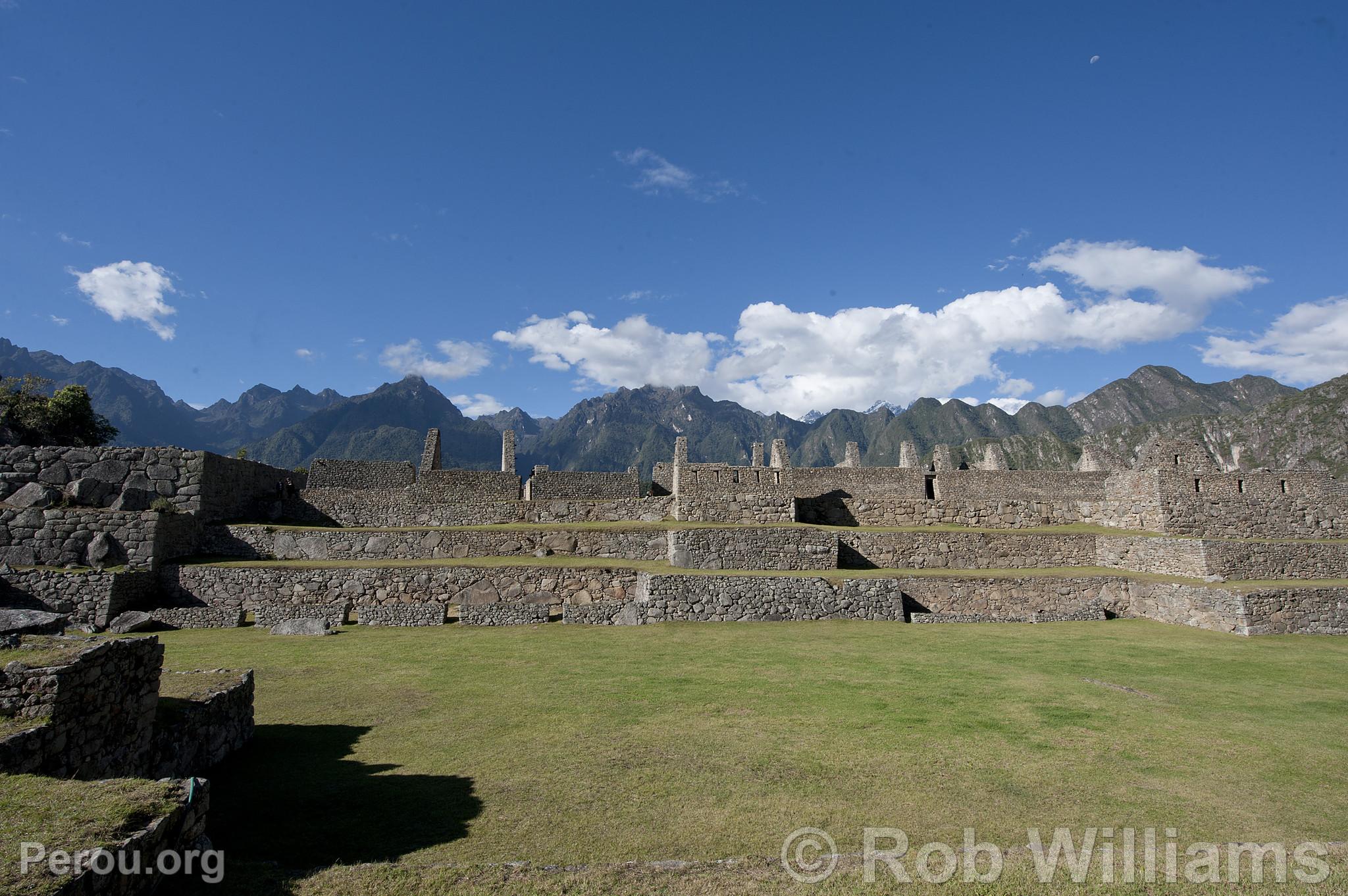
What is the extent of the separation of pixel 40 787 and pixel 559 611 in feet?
40.9

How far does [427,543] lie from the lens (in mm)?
18703

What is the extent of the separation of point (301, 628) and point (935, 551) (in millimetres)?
17481

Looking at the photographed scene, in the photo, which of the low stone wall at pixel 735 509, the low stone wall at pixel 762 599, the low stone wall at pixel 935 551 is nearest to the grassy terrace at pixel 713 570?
the low stone wall at pixel 762 599

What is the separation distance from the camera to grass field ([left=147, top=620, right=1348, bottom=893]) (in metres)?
5.03

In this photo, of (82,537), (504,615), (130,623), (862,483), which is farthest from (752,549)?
(82,537)

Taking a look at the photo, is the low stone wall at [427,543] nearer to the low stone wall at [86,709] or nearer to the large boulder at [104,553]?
the large boulder at [104,553]

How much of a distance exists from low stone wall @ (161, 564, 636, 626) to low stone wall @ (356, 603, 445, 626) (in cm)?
69

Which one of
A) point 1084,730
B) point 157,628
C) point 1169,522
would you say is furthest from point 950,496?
point 157,628

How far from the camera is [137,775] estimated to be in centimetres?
589

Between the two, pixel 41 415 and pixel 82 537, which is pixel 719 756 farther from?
pixel 41 415

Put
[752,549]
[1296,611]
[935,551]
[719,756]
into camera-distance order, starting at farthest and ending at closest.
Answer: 1. [935,551]
2. [752,549]
3. [1296,611]
4. [719,756]

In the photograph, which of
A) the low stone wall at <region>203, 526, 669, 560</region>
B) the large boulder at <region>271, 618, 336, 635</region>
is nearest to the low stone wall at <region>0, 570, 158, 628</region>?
the low stone wall at <region>203, 526, 669, 560</region>

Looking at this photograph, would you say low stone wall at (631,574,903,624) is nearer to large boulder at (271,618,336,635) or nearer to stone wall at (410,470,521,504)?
large boulder at (271,618,336,635)

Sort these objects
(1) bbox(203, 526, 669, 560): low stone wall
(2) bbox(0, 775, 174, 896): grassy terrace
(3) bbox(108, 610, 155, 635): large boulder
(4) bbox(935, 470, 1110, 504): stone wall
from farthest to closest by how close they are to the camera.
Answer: (4) bbox(935, 470, 1110, 504): stone wall
(1) bbox(203, 526, 669, 560): low stone wall
(3) bbox(108, 610, 155, 635): large boulder
(2) bbox(0, 775, 174, 896): grassy terrace
